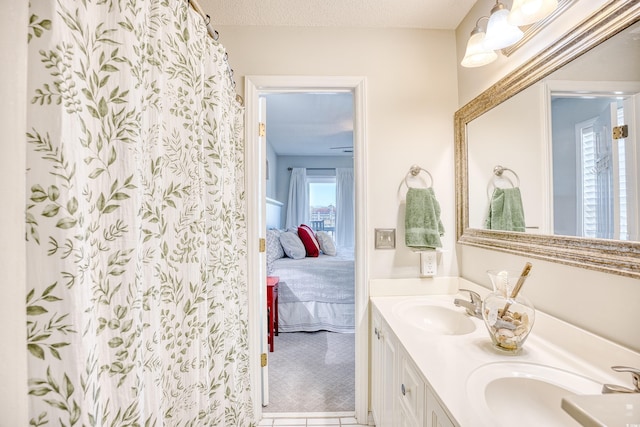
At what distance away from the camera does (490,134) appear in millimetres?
1408

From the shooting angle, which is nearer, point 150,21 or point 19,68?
point 19,68

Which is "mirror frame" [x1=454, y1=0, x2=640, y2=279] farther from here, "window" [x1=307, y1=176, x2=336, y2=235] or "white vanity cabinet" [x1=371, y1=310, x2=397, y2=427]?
"window" [x1=307, y1=176, x2=336, y2=235]

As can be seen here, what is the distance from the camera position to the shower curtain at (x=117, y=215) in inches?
17.9

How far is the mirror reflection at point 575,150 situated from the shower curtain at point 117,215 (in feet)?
4.20

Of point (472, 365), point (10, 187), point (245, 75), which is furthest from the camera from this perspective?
point (245, 75)

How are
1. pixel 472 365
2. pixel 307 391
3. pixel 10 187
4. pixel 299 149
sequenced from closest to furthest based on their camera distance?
pixel 10 187, pixel 472 365, pixel 307 391, pixel 299 149

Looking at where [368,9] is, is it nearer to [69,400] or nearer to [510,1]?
[510,1]

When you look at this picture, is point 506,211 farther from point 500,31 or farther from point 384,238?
point 500,31

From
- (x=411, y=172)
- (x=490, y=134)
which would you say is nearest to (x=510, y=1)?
(x=490, y=134)

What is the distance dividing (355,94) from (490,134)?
0.79 metres

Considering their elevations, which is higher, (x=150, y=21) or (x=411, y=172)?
(x=150, y=21)

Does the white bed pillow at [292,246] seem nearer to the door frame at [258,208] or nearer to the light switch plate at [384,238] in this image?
the door frame at [258,208]

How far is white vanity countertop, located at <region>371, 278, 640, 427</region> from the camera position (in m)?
0.74

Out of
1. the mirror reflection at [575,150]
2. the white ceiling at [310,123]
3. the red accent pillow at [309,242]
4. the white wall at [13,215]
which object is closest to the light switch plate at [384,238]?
the mirror reflection at [575,150]
